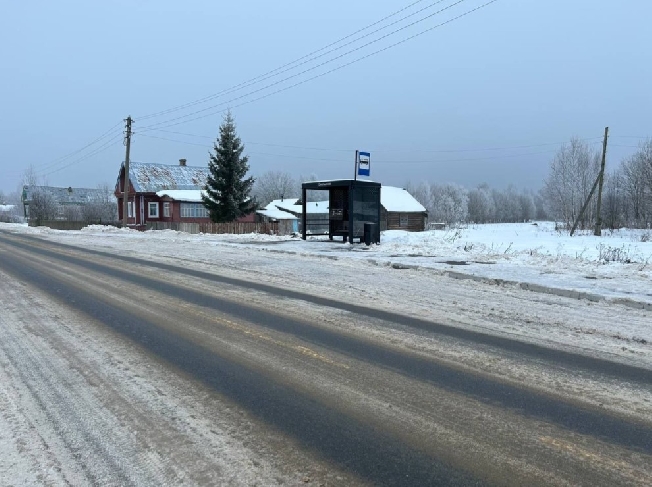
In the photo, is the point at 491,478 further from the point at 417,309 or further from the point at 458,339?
the point at 417,309

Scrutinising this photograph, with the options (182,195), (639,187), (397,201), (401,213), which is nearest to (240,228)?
(182,195)

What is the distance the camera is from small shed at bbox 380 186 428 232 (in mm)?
62625

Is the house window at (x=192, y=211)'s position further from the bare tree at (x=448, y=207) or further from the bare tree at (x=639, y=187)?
the bare tree at (x=448, y=207)

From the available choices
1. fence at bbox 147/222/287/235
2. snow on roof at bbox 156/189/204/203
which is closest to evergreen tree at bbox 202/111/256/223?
fence at bbox 147/222/287/235

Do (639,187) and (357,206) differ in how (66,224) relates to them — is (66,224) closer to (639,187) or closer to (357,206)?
(357,206)

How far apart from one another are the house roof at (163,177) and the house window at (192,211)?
176 inches

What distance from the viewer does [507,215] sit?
524 ft

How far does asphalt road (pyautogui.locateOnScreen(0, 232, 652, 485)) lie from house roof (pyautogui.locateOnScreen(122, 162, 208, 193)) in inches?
1932

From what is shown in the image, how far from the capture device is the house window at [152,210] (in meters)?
53.7

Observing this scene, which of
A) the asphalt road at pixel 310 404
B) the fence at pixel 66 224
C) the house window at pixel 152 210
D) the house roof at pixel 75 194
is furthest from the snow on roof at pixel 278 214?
the house roof at pixel 75 194

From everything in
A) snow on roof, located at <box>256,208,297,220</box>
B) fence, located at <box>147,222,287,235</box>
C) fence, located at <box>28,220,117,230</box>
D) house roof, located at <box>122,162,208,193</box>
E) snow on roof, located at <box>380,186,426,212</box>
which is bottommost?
fence, located at <box>28,220,117,230</box>

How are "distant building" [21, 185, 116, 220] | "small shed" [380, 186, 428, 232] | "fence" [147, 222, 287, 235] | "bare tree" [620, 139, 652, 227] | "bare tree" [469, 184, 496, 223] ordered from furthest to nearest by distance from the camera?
1. "bare tree" [469, 184, 496, 223]
2. "distant building" [21, 185, 116, 220]
3. "small shed" [380, 186, 428, 232]
4. "bare tree" [620, 139, 652, 227]
5. "fence" [147, 222, 287, 235]

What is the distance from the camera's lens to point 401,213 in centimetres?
6362

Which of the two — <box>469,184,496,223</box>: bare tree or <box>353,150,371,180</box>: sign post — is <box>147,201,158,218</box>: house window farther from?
<box>469,184,496,223</box>: bare tree
